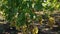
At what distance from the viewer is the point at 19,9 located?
3.46 m

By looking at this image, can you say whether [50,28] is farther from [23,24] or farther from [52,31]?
[23,24]

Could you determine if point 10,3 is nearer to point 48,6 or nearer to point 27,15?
point 27,15

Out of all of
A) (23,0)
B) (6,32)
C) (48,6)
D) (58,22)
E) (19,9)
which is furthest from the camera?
(58,22)

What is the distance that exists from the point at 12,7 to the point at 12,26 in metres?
1.21

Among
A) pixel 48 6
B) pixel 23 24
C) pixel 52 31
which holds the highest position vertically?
pixel 48 6

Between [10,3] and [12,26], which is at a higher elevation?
[10,3]

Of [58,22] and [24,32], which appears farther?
[58,22]

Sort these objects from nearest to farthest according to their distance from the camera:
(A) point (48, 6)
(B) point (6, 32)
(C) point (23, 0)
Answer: (C) point (23, 0)
(A) point (48, 6)
(B) point (6, 32)

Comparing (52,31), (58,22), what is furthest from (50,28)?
(58,22)

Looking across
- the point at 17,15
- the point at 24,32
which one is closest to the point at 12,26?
the point at 24,32

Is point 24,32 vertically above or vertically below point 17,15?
below

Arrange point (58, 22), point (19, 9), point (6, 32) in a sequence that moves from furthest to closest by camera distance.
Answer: point (58, 22), point (6, 32), point (19, 9)

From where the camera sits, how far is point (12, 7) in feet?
11.6

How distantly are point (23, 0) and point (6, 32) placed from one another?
57.0 inches
